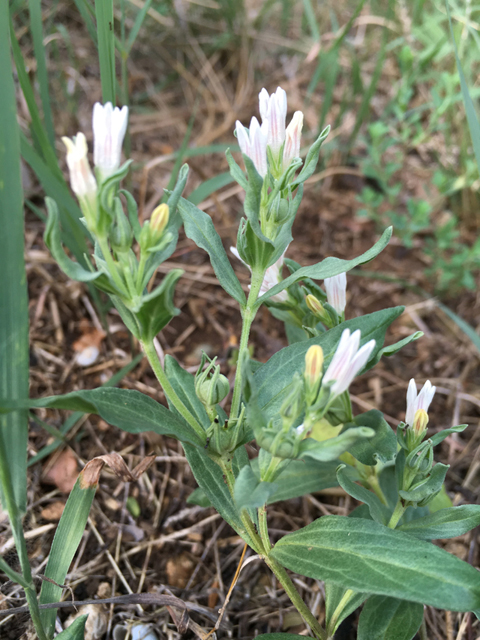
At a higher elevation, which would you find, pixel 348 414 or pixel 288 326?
pixel 288 326

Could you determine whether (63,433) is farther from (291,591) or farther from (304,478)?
(291,591)

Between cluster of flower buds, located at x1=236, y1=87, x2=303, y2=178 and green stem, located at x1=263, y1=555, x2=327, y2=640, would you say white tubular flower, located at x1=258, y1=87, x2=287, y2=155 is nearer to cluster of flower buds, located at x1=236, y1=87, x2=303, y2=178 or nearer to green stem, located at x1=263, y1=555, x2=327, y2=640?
cluster of flower buds, located at x1=236, y1=87, x2=303, y2=178

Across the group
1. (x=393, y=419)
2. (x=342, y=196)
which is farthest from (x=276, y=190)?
(x=342, y=196)

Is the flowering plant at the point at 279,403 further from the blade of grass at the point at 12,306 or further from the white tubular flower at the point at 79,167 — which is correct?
the blade of grass at the point at 12,306

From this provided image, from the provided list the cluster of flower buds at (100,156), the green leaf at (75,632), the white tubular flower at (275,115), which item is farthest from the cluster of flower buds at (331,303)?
the green leaf at (75,632)

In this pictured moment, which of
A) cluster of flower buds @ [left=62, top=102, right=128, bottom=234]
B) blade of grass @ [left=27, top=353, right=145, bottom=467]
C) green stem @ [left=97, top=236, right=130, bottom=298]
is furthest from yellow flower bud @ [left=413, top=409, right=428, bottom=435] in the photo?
blade of grass @ [left=27, top=353, right=145, bottom=467]

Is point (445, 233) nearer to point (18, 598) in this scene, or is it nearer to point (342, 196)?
point (342, 196)

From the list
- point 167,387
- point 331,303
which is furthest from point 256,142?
point 167,387
